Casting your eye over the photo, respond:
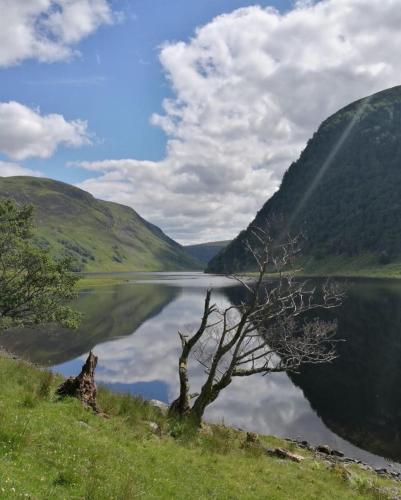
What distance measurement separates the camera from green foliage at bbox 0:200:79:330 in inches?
1481

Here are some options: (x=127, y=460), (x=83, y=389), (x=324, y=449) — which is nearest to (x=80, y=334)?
(x=324, y=449)

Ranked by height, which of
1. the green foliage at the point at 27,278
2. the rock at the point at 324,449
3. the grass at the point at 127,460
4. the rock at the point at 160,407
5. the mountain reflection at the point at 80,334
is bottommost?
Answer: the mountain reflection at the point at 80,334

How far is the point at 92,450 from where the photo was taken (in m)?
13.6

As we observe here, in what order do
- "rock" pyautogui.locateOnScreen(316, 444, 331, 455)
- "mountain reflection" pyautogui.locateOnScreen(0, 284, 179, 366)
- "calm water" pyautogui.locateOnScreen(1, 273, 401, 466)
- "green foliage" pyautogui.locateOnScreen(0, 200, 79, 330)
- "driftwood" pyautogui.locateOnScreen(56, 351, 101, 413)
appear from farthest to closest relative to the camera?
"mountain reflection" pyautogui.locateOnScreen(0, 284, 179, 366) < "green foliage" pyautogui.locateOnScreen(0, 200, 79, 330) < "calm water" pyautogui.locateOnScreen(1, 273, 401, 466) < "rock" pyautogui.locateOnScreen(316, 444, 331, 455) < "driftwood" pyautogui.locateOnScreen(56, 351, 101, 413)

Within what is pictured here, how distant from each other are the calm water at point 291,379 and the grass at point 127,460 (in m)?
8.66

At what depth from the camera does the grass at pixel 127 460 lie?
11.3 m

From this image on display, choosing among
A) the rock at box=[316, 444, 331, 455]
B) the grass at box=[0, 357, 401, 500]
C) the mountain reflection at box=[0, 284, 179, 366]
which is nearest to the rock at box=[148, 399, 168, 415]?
the grass at box=[0, 357, 401, 500]

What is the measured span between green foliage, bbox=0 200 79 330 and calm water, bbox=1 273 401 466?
10402 mm

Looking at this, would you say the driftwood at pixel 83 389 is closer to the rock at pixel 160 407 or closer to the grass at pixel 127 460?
the grass at pixel 127 460

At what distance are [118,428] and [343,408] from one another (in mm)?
28186

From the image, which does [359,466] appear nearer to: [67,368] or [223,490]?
[223,490]

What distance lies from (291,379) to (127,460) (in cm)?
4037

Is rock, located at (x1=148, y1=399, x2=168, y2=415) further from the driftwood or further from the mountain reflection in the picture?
the mountain reflection

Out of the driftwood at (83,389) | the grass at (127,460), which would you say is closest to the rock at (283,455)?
the grass at (127,460)
